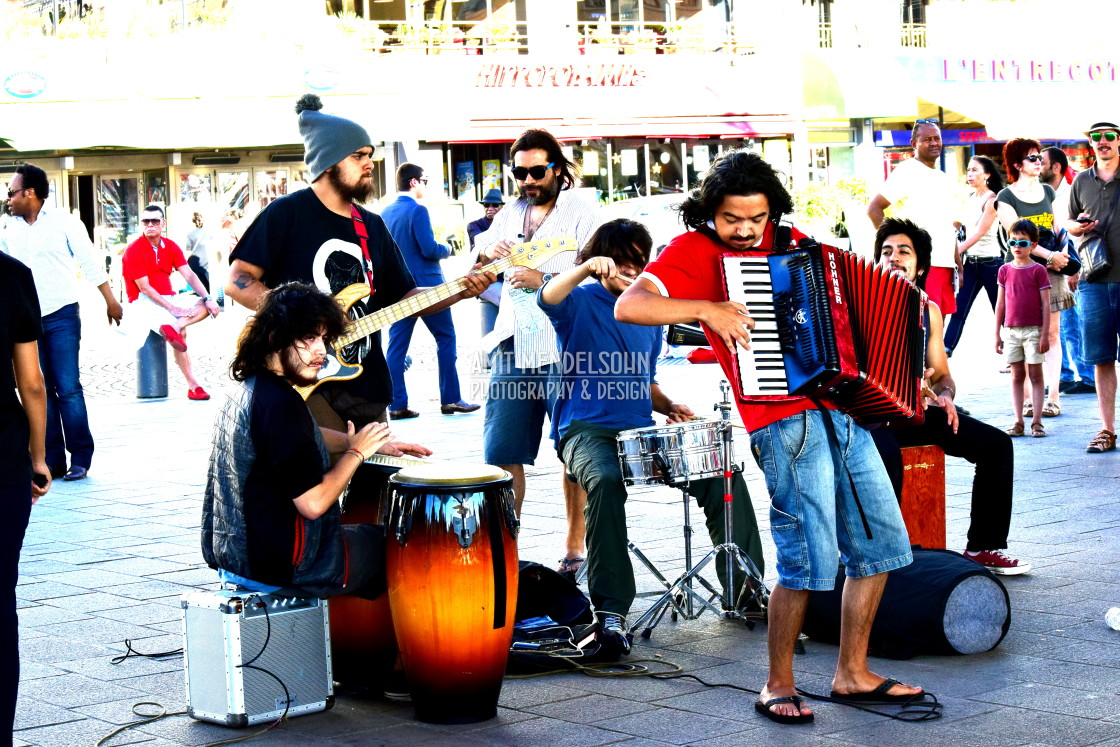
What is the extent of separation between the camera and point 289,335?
442cm

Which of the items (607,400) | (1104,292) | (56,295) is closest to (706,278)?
(607,400)

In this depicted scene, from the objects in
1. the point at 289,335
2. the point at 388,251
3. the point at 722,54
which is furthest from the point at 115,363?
the point at 722,54

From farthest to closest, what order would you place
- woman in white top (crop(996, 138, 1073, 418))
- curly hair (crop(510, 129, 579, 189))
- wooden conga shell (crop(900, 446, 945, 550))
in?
1. woman in white top (crop(996, 138, 1073, 418))
2. curly hair (crop(510, 129, 579, 189))
3. wooden conga shell (crop(900, 446, 945, 550))

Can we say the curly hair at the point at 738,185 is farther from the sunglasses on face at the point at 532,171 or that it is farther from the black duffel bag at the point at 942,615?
the sunglasses on face at the point at 532,171

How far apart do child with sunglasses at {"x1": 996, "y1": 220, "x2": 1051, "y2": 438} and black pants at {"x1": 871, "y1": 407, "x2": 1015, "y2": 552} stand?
3438 millimetres

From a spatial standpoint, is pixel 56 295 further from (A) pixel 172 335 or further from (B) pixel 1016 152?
(B) pixel 1016 152

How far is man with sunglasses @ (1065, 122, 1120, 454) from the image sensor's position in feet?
28.7

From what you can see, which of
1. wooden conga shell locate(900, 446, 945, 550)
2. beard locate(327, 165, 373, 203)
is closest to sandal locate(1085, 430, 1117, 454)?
wooden conga shell locate(900, 446, 945, 550)

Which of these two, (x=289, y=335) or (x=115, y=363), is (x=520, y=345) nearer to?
(x=289, y=335)

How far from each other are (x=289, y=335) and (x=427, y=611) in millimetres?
950

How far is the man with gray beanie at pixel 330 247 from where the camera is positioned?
5.36 metres

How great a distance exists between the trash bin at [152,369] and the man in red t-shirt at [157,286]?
0.26 meters

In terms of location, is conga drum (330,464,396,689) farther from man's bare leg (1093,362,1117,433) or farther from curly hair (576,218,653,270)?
man's bare leg (1093,362,1117,433)

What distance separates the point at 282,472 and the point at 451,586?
62 centimetres
